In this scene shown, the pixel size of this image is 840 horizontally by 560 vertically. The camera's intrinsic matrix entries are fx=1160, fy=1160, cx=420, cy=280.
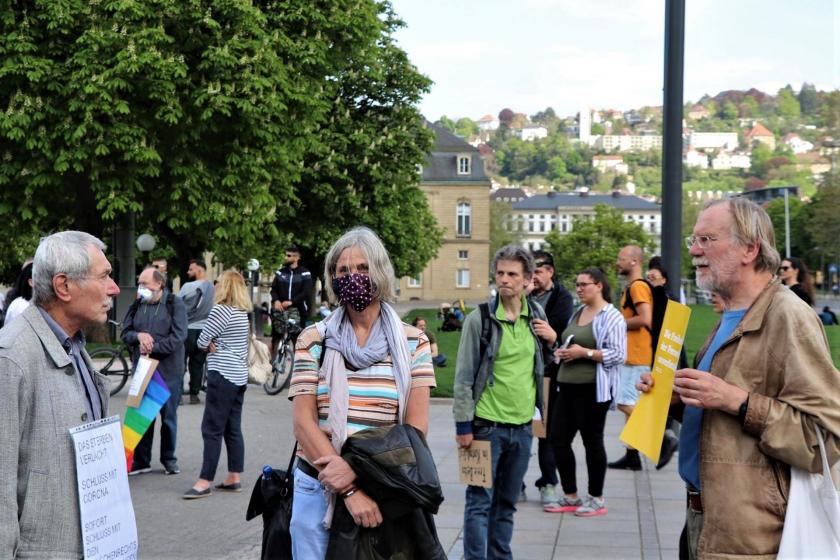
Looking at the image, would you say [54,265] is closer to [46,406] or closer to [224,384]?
[46,406]

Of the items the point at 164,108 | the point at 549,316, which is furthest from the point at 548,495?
the point at 164,108

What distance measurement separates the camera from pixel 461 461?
668 cm

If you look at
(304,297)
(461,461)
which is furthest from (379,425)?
(304,297)

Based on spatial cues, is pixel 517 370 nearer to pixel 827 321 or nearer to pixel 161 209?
pixel 161 209

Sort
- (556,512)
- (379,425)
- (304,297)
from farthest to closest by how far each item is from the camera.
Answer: (304,297) → (556,512) → (379,425)

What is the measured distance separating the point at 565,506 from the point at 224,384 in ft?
10.1

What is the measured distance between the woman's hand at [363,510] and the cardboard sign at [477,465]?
254 cm

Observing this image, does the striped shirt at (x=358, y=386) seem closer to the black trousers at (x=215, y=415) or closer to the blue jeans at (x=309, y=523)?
the blue jeans at (x=309, y=523)

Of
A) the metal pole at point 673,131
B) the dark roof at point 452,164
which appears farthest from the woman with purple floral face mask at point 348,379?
the dark roof at point 452,164

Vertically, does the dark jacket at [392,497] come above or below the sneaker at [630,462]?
above

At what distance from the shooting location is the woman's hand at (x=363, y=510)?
4.04 m

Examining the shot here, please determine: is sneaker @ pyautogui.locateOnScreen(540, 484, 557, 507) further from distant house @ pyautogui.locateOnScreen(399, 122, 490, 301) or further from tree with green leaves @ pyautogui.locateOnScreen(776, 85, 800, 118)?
distant house @ pyautogui.locateOnScreen(399, 122, 490, 301)

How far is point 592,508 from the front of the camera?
9211 mm

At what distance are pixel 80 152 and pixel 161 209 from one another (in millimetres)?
3285
